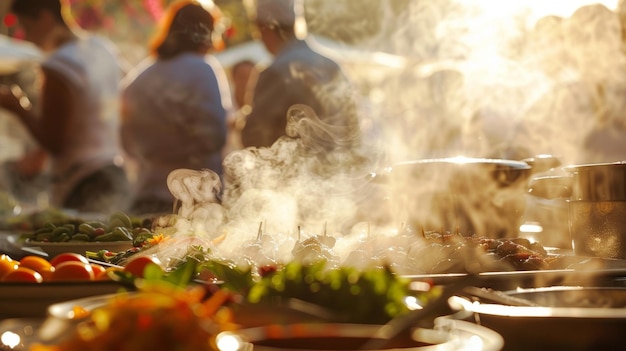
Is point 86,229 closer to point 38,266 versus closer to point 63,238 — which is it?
point 63,238

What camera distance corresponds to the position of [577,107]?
5.64 meters

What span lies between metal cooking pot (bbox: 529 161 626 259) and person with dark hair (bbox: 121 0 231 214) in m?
3.45

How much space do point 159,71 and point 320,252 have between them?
3505 mm

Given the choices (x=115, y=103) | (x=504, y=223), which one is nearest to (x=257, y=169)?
(x=504, y=223)

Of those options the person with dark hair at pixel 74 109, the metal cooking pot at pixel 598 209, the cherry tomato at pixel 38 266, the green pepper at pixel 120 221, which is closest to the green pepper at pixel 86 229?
the green pepper at pixel 120 221

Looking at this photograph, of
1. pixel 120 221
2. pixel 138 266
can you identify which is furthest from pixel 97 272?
pixel 120 221

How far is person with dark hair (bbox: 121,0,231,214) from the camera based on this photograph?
18.6ft

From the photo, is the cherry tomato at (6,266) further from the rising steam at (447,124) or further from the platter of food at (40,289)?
the rising steam at (447,124)

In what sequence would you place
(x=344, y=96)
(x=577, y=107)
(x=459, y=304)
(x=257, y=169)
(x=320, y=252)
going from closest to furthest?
A: (x=459, y=304)
(x=320, y=252)
(x=257, y=169)
(x=344, y=96)
(x=577, y=107)

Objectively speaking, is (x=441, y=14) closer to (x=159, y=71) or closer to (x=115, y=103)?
(x=159, y=71)

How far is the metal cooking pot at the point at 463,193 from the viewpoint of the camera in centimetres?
294

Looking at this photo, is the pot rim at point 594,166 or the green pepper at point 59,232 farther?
the green pepper at point 59,232

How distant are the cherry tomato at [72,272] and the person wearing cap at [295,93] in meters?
3.29

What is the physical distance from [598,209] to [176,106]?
3645 millimetres
